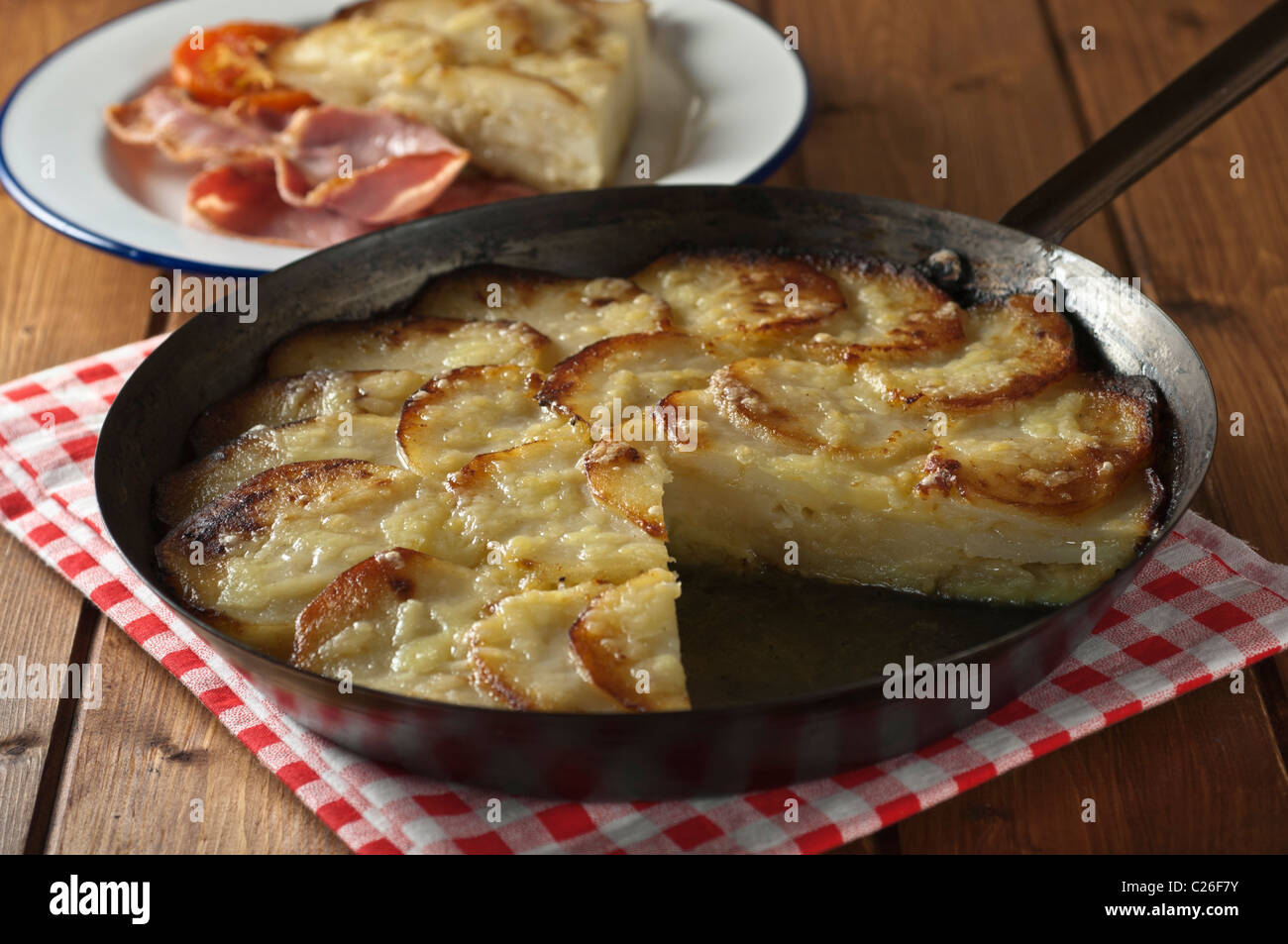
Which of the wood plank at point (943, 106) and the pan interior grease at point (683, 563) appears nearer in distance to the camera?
the pan interior grease at point (683, 563)

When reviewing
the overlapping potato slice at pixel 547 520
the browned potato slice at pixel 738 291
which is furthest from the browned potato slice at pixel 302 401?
the browned potato slice at pixel 738 291

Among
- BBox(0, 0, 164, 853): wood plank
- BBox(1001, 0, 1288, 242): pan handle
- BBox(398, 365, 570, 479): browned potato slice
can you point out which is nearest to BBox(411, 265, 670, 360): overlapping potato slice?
BBox(398, 365, 570, 479): browned potato slice

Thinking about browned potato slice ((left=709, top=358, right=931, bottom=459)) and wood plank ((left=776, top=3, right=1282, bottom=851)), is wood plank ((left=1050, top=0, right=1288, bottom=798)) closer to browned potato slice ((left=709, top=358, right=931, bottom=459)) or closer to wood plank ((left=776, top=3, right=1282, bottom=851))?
wood plank ((left=776, top=3, right=1282, bottom=851))

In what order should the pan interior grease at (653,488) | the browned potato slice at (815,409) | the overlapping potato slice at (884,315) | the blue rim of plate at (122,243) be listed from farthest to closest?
1. the blue rim of plate at (122,243)
2. the overlapping potato slice at (884,315)
3. the browned potato slice at (815,409)
4. the pan interior grease at (653,488)

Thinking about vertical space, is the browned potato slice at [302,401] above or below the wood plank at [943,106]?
above

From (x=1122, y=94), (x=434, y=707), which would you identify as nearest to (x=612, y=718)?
(x=434, y=707)

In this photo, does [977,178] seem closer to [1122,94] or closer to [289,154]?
[1122,94]

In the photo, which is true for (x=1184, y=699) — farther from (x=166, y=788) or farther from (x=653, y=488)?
(x=166, y=788)

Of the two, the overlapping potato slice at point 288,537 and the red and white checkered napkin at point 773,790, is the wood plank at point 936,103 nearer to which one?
the red and white checkered napkin at point 773,790

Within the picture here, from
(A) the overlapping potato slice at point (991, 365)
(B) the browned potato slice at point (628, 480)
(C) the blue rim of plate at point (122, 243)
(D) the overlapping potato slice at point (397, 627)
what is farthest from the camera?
(C) the blue rim of plate at point (122, 243)
